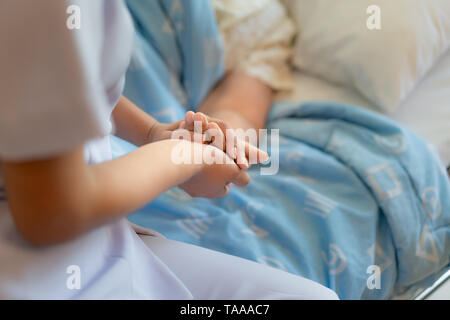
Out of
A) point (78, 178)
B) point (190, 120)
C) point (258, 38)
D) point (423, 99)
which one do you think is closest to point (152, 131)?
point (190, 120)

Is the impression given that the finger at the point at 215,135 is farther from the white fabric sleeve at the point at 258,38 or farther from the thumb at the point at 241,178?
the white fabric sleeve at the point at 258,38

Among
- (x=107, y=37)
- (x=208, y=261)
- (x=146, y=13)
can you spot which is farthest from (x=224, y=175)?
(x=146, y=13)

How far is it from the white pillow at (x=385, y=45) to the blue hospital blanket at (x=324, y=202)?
0.09 meters

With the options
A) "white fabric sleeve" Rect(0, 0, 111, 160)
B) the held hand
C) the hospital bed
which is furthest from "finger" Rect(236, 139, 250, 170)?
the hospital bed

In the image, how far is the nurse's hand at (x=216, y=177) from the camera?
0.55 m

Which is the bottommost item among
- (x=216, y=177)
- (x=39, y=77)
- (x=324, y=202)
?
(x=324, y=202)

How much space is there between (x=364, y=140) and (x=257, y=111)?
0.25 metres

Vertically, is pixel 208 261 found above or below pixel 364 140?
below

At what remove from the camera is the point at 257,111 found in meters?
0.97

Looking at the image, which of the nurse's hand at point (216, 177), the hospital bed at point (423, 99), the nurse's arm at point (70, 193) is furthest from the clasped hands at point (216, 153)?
the hospital bed at point (423, 99)

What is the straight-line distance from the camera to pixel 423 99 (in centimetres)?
94

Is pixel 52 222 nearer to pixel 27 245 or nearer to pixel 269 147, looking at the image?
pixel 27 245

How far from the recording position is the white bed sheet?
2.90ft

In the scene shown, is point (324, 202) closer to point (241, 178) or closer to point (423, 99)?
point (241, 178)
